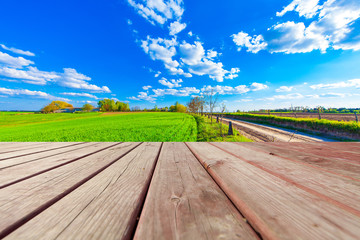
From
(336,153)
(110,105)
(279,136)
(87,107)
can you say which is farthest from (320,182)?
(87,107)

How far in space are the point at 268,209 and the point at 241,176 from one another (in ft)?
0.99

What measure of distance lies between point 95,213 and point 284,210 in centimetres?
73

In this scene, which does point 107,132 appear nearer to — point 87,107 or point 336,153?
point 336,153

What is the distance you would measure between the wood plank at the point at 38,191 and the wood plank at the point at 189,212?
434 mm

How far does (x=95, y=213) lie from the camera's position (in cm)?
51

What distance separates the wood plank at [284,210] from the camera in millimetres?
422

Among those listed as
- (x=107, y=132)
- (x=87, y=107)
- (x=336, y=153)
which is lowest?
(x=107, y=132)

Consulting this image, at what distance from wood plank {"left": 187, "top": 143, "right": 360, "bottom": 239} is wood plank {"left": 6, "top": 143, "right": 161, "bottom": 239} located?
435 millimetres

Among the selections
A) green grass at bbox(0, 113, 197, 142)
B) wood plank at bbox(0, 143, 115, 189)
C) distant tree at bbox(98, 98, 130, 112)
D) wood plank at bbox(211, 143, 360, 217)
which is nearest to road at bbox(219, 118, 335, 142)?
green grass at bbox(0, 113, 197, 142)

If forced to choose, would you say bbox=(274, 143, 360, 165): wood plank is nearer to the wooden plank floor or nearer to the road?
the wooden plank floor

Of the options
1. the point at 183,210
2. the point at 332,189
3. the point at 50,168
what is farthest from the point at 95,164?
the point at 332,189

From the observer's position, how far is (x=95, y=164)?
1090 millimetres

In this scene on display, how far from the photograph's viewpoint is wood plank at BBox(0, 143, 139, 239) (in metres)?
0.50

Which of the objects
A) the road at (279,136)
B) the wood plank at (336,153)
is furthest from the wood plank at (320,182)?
the road at (279,136)
